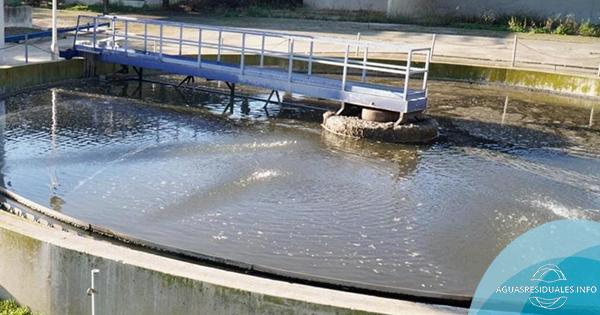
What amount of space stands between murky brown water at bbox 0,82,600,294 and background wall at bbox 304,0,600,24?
18.2 m

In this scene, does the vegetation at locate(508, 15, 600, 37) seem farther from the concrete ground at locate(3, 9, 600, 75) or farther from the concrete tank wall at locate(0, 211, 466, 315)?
the concrete tank wall at locate(0, 211, 466, 315)

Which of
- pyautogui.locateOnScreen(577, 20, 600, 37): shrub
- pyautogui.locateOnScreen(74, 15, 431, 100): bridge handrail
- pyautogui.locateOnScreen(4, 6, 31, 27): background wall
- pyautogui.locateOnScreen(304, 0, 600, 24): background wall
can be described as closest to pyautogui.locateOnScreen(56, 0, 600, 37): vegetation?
pyautogui.locateOnScreen(577, 20, 600, 37): shrub

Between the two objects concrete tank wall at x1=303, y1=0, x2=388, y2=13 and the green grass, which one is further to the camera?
concrete tank wall at x1=303, y1=0, x2=388, y2=13

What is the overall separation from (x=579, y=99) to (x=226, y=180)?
13.1 meters

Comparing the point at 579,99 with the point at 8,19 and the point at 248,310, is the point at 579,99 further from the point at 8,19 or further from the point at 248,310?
the point at 8,19

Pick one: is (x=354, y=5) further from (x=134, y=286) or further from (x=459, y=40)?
(x=134, y=286)

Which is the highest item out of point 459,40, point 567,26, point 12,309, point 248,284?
point 567,26

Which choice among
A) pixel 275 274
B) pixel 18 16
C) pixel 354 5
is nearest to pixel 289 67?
pixel 275 274

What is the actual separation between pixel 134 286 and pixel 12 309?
4.24ft

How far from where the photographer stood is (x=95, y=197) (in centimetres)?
965

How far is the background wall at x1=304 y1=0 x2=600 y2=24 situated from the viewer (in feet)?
107

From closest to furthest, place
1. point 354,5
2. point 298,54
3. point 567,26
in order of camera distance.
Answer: point 298,54 < point 567,26 < point 354,5

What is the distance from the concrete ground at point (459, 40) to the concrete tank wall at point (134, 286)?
13633 millimetres

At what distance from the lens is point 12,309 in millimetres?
6727
